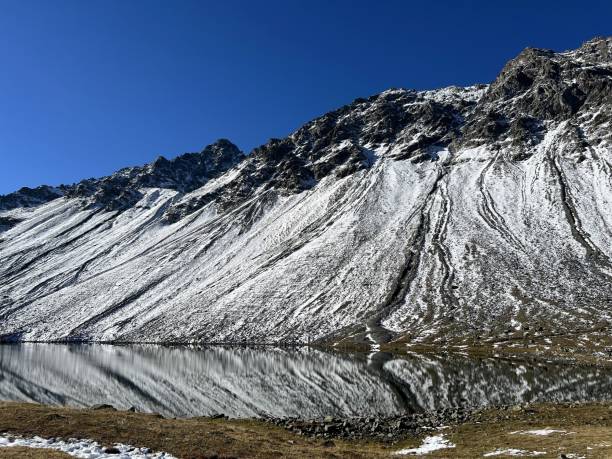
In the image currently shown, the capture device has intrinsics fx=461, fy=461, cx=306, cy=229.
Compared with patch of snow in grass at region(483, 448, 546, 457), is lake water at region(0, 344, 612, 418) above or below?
above

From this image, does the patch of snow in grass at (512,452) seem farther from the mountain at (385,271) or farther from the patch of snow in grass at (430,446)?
the mountain at (385,271)

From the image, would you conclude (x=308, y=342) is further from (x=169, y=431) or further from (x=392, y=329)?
(x=169, y=431)

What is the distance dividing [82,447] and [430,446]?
1939 centimetres

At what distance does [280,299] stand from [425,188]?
9233cm

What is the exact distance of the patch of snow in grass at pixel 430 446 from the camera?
87.9ft

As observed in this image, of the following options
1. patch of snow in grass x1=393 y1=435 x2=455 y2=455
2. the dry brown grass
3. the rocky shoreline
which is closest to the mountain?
the rocky shoreline

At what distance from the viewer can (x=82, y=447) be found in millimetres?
21969

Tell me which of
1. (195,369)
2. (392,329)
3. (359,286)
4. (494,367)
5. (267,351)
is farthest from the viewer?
(359,286)

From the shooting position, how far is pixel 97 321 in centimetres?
13300

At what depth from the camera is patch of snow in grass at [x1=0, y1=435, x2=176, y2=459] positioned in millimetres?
20922

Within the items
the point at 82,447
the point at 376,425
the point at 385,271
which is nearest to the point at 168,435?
the point at 82,447

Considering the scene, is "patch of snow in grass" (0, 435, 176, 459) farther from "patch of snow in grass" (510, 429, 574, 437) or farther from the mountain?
the mountain

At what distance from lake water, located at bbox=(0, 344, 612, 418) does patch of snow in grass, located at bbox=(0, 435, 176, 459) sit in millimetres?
20944

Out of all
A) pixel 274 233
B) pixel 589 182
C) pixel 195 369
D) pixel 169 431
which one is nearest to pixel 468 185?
pixel 589 182
